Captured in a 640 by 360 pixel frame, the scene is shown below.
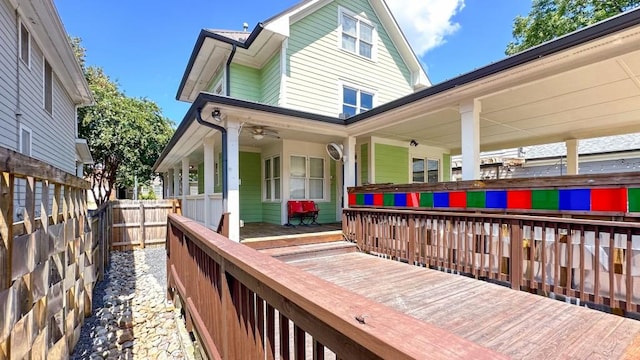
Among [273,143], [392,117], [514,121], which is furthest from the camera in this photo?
[273,143]

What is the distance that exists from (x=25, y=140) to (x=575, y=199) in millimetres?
9213

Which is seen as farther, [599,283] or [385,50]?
[385,50]

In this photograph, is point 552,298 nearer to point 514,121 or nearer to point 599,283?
point 599,283

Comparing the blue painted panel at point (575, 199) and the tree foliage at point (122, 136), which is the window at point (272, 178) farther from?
the tree foliage at point (122, 136)

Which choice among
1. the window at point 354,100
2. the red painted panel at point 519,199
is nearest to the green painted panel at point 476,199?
the red painted panel at point 519,199

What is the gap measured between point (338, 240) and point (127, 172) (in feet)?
45.7

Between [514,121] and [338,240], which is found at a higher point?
[514,121]

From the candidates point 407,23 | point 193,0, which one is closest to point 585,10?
point 407,23

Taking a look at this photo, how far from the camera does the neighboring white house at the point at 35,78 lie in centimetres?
511

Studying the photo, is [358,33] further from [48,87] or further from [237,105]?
[48,87]

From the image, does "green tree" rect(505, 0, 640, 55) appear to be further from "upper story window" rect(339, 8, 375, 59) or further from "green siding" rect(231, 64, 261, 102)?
"green siding" rect(231, 64, 261, 102)

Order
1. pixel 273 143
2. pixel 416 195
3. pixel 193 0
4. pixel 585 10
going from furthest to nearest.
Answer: pixel 585 10 → pixel 193 0 → pixel 273 143 → pixel 416 195

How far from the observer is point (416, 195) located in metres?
5.18

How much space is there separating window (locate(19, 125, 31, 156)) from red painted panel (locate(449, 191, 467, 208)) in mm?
7814
